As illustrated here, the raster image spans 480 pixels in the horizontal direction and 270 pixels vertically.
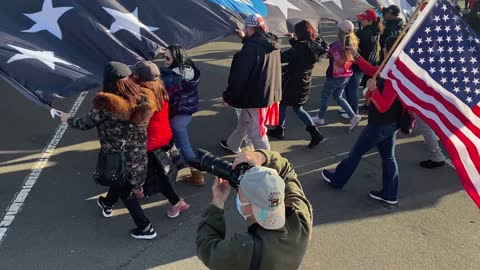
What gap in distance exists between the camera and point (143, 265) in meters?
4.31

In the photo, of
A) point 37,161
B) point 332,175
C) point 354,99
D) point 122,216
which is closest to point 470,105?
point 332,175

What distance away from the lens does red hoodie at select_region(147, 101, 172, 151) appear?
466 centimetres

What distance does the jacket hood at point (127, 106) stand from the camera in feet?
12.9

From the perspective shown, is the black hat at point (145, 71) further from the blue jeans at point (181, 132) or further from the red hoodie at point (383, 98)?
the red hoodie at point (383, 98)

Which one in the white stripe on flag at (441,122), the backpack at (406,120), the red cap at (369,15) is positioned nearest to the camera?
the white stripe on flag at (441,122)

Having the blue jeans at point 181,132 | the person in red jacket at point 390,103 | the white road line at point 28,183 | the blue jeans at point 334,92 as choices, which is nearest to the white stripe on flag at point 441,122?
the person in red jacket at point 390,103

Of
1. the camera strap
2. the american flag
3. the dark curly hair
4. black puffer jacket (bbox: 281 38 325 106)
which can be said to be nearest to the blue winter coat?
the dark curly hair

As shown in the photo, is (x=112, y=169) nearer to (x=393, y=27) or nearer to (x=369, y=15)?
(x=369, y=15)

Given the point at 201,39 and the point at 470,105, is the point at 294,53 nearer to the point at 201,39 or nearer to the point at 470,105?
the point at 201,39

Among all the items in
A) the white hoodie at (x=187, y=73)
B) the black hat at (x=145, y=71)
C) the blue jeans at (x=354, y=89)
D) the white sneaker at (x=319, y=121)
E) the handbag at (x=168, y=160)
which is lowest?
the white sneaker at (x=319, y=121)

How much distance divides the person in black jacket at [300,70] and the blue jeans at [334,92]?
56cm

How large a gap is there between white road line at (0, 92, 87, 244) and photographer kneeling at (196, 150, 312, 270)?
8.89 feet

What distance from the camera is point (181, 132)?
5.41 metres

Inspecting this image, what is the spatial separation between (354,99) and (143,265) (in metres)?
4.20
